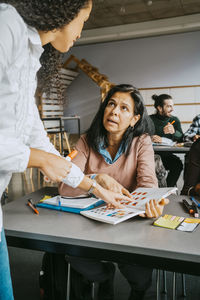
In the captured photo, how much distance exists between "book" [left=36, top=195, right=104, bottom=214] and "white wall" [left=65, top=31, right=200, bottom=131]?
22.7 feet

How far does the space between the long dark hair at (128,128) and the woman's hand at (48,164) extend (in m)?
0.92

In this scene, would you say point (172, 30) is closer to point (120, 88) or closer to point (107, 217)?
point (120, 88)

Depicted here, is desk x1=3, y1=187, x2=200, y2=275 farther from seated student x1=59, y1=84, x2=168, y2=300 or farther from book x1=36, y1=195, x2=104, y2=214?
seated student x1=59, y1=84, x2=168, y2=300

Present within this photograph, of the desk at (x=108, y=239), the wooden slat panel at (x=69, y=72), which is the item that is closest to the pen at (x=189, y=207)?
the desk at (x=108, y=239)

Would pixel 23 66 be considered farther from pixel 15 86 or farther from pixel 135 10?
pixel 135 10

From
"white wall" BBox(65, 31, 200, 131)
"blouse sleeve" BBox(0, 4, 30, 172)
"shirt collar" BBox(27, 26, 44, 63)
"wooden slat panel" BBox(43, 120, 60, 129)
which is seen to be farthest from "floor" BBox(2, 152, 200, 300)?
"white wall" BBox(65, 31, 200, 131)

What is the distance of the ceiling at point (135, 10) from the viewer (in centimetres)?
596

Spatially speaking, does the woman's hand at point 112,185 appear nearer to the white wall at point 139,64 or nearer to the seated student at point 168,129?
the seated student at point 168,129

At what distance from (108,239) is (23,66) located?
58 cm

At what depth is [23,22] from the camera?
70cm

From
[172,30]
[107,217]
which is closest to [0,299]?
[107,217]

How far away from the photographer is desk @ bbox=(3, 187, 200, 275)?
2.70 ft

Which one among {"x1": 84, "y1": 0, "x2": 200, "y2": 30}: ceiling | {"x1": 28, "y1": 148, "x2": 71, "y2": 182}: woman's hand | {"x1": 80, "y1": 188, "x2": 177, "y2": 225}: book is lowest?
{"x1": 80, "y1": 188, "x2": 177, "y2": 225}: book

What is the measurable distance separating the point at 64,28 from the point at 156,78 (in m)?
7.42
